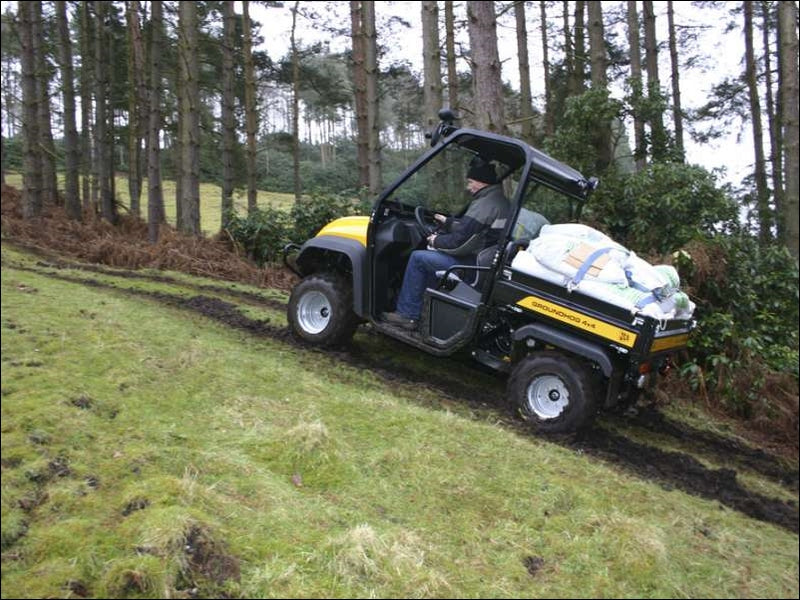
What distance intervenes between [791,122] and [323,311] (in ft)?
28.7

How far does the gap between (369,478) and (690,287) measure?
5.08 m

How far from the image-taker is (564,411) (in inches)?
199

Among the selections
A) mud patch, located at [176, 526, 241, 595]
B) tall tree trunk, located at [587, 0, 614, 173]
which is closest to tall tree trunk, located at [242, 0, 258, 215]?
tall tree trunk, located at [587, 0, 614, 173]

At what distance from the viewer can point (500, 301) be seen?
211 inches

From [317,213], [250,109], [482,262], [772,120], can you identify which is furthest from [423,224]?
[772,120]

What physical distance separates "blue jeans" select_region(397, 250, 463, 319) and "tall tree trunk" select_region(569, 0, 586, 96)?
47.2 feet

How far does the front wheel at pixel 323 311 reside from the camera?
6.45 metres

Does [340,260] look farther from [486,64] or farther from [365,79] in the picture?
[365,79]

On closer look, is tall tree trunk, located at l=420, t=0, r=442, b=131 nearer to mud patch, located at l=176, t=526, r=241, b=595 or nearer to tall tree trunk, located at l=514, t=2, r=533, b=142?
tall tree trunk, located at l=514, t=2, r=533, b=142

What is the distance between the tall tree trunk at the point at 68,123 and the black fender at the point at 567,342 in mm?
12175

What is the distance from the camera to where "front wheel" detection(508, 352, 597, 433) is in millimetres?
Result: 4957

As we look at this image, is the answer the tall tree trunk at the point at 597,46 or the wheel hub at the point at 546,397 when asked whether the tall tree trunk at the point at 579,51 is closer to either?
the tall tree trunk at the point at 597,46

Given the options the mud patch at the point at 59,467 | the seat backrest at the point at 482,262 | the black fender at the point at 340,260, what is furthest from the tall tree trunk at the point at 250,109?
the mud patch at the point at 59,467

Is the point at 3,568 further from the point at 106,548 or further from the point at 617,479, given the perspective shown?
the point at 617,479
